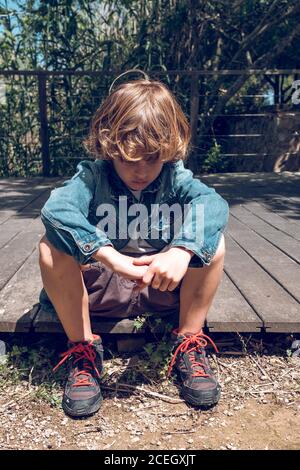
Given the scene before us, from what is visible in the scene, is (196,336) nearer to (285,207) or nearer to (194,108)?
(285,207)

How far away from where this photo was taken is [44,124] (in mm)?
6066

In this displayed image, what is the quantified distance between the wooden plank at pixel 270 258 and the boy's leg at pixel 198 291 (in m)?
0.50

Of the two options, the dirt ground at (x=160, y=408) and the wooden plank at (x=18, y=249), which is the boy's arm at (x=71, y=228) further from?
the wooden plank at (x=18, y=249)

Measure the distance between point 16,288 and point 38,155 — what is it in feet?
14.5

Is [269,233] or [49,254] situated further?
[269,233]

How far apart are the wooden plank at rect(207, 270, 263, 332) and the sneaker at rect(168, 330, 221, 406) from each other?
0.24ft

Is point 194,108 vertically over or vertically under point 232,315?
over

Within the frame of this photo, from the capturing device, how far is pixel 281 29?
22.4ft

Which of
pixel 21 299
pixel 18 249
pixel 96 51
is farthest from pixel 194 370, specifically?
pixel 96 51

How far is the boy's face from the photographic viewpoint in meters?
1.78

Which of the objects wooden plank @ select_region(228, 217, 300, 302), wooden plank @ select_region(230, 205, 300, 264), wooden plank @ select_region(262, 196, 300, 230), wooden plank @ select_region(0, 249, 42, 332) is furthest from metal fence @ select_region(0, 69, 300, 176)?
wooden plank @ select_region(0, 249, 42, 332)

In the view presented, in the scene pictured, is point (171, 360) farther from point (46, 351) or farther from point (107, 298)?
point (46, 351)

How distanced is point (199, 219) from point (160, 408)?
2.11 feet

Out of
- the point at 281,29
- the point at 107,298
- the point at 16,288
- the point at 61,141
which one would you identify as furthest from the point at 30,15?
the point at 107,298
